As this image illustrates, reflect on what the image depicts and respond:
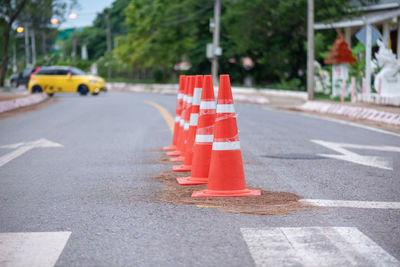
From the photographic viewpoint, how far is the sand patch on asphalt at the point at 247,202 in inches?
220

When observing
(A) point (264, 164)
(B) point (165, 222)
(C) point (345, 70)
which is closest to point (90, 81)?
(C) point (345, 70)

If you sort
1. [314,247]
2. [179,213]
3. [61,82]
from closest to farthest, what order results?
[314,247] → [179,213] → [61,82]

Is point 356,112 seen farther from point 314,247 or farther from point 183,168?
point 314,247

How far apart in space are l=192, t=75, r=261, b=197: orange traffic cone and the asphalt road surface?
19.8 inches

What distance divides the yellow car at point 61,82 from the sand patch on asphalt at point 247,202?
30.5 m

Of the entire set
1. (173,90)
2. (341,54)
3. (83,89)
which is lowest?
(173,90)

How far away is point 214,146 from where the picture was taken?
6.46 meters

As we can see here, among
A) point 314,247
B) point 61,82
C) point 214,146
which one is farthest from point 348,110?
point 61,82

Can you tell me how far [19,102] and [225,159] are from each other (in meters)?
20.5

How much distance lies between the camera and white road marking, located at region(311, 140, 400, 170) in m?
8.72

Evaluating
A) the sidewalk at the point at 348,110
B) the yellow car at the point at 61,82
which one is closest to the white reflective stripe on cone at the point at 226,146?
the sidewalk at the point at 348,110

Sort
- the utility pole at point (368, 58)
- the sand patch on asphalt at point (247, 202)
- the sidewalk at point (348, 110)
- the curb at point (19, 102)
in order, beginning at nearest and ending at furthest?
the sand patch on asphalt at point (247, 202) < the sidewalk at point (348, 110) < the curb at point (19, 102) < the utility pole at point (368, 58)

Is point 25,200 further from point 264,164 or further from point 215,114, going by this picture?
point 264,164

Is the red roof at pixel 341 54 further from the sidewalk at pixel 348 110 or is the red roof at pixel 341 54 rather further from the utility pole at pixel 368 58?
the sidewalk at pixel 348 110
